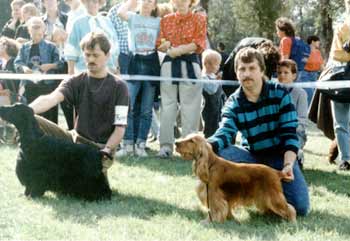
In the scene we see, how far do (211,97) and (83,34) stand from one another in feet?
5.36

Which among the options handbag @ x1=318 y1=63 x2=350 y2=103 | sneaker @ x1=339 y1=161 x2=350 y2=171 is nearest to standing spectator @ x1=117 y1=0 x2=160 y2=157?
handbag @ x1=318 y1=63 x2=350 y2=103

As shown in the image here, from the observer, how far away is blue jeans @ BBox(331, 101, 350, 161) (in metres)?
5.68

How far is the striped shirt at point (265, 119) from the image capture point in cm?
379

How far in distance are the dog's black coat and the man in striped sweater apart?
33.6 inches

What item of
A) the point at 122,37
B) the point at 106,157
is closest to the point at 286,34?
the point at 122,37

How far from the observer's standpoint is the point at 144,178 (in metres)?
5.00

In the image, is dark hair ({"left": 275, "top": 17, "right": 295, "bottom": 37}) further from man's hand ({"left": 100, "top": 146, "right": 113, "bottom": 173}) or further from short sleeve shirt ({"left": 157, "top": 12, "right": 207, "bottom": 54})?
man's hand ({"left": 100, "top": 146, "right": 113, "bottom": 173})

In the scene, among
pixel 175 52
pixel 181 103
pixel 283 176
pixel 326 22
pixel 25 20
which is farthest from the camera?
pixel 326 22

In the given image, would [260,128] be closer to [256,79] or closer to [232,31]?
[256,79]

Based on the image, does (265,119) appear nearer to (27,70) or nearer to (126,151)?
(126,151)

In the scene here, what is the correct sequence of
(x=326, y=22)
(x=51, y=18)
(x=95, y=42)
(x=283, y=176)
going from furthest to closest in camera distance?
(x=326, y=22) < (x=51, y=18) < (x=95, y=42) < (x=283, y=176)

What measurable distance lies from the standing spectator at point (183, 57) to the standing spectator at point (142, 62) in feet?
0.58

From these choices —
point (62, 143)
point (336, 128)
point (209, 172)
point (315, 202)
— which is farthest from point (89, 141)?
→ point (336, 128)

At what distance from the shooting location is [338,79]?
549 centimetres
